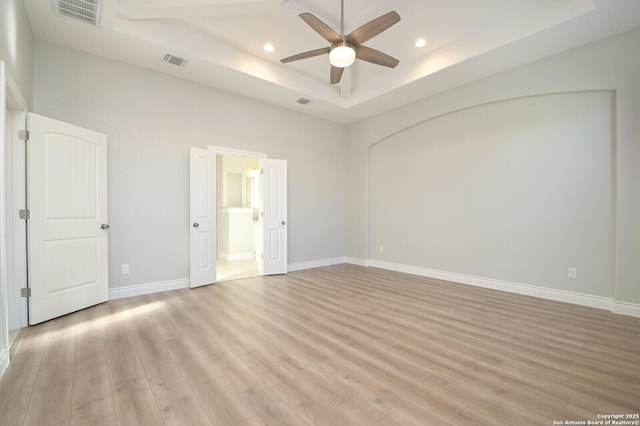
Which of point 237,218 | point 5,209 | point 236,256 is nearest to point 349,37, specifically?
point 5,209

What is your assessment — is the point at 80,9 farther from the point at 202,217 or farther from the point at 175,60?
the point at 202,217

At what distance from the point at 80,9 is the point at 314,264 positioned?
525cm

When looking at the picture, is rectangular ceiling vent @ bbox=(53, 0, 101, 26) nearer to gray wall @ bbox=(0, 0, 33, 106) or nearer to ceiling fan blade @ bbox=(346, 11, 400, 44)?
gray wall @ bbox=(0, 0, 33, 106)

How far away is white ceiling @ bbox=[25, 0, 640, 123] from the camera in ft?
10.5

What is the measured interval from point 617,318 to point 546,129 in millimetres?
2511

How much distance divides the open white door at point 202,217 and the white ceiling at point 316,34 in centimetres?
137

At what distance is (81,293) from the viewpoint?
3.45 metres

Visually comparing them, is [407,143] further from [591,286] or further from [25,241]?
[25,241]

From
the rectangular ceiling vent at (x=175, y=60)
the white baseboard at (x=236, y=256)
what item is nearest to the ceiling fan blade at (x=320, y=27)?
the rectangular ceiling vent at (x=175, y=60)

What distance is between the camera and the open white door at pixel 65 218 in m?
3.03

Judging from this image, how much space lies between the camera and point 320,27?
9.38 ft

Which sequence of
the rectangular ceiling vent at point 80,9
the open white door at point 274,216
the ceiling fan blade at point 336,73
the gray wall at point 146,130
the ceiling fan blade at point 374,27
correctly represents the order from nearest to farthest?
the ceiling fan blade at point 374,27 < the rectangular ceiling vent at point 80,9 < the ceiling fan blade at point 336,73 < the gray wall at point 146,130 < the open white door at point 274,216

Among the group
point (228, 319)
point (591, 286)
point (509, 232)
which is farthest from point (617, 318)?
point (228, 319)

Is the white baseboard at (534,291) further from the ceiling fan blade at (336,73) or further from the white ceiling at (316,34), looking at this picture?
the ceiling fan blade at (336,73)
